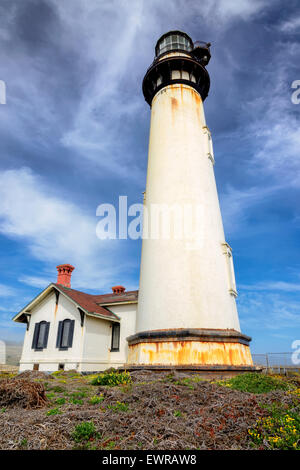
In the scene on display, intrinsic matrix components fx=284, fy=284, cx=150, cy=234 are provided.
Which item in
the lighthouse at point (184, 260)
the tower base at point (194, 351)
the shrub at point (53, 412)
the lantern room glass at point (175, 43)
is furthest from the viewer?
the lantern room glass at point (175, 43)

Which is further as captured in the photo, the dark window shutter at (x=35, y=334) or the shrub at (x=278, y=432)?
the dark window shutter at (x=35, y=334)

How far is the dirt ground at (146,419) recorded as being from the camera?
438 centimetres

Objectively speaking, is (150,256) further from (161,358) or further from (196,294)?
(161,358)

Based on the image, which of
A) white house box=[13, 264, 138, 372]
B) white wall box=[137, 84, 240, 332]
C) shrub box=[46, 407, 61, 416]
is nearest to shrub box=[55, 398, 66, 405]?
shrub box=[46, 407, 61, 416]

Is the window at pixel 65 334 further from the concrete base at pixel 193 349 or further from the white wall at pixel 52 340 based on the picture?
the concrete base at pixel 193 349

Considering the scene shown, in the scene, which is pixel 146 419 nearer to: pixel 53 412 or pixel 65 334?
pixel 53 412

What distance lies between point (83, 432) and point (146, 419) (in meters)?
1.18

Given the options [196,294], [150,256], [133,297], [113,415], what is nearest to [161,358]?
[196,294]

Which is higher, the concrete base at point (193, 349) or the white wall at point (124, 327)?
the white wall at point (124, 327)

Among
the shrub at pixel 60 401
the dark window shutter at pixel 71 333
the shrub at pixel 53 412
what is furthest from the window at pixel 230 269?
the dark window shutter at pixel 71 333

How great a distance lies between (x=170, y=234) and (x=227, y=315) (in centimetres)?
417

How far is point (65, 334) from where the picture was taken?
17484 millimetres

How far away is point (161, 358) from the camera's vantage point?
10.8 meters

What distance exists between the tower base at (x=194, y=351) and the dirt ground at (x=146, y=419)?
10.0 ft
